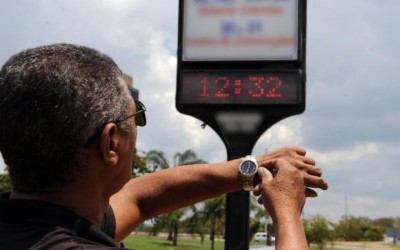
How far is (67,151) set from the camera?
1.34m

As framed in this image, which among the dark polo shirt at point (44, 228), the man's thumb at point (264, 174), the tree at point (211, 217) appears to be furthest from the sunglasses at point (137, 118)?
the tree at point (211, 217)

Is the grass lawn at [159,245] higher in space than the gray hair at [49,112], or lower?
lower

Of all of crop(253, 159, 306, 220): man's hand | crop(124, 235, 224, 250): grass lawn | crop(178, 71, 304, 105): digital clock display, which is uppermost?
crop(178, 71, 304, 105): digital clock display

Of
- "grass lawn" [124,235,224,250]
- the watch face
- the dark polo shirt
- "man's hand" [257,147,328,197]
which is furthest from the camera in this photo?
"grass lawn" [124,235,224,250]

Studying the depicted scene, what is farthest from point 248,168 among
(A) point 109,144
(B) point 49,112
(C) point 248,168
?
(B) point 49,112

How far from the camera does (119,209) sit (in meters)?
2.10

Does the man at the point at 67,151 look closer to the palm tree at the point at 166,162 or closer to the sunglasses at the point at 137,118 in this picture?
the sunglasses at the point at 137,118

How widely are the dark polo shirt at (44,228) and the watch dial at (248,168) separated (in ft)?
2.13

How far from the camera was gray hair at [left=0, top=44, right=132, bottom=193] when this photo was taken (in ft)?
4.28

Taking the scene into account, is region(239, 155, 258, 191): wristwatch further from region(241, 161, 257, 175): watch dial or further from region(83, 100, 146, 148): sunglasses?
region(83, 100, 146, 148): sunglasses

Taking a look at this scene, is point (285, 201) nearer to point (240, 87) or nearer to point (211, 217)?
point (240, 87)

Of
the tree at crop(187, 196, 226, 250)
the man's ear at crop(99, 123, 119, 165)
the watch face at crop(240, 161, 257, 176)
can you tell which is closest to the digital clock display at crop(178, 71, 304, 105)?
the watch face at crop(240, 161, 257, 176)

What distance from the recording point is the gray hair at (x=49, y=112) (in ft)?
4.28

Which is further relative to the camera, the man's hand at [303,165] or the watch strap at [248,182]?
the watch strap at [248,182]
